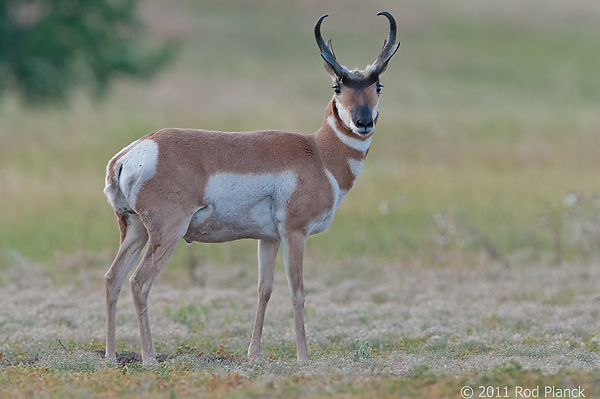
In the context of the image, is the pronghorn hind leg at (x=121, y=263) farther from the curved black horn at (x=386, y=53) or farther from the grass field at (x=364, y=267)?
the curved black horn at (x=386, y=53)

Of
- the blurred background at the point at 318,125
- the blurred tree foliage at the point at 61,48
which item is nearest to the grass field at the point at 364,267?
the blurred background at the point at 318,125

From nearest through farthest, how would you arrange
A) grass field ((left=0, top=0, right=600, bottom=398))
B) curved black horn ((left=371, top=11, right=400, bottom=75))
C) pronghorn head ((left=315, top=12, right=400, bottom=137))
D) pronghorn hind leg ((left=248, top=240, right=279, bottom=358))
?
grass field ((left=0, top=0, right=600, bottom=398))
pronghorn head ((left=315, top=12, right=400, bottom=137))
curved black horn ((left=371, top=11, right=400, bottom=75))
pronghorn hind leg ((left=248, top=240, right=279, bottom=358))

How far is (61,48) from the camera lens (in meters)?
22.2

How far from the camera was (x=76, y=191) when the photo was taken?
49.6ft

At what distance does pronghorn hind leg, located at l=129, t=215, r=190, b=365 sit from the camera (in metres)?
7.01

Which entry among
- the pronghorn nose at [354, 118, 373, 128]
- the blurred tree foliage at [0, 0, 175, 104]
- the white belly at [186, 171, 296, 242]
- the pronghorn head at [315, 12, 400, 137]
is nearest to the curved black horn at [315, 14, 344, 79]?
the pronghorn head at [315, 12, 400, 137]

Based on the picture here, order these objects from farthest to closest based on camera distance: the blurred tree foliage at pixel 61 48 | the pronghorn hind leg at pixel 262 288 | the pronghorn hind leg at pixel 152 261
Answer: the blurred tree foliage at pixel 61 48 → the pronghorn hind leg at pixel 262 288 → the pronghorn hind leg at pixel 152 261

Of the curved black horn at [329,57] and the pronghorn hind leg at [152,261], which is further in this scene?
the curved black horn at [329,57]

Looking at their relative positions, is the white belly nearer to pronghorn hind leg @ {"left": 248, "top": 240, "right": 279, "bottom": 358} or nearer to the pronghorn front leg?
the pronghorn front leg

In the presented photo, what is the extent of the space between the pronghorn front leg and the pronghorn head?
1060 mm

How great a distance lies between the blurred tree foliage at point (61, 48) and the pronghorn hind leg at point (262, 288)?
16.0 m

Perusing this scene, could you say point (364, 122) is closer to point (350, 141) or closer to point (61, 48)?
point (350, 141)

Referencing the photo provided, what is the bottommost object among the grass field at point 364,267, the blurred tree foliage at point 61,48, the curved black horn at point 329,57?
the grass field at point 364,267

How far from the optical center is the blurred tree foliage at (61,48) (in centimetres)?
2219
